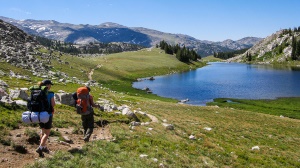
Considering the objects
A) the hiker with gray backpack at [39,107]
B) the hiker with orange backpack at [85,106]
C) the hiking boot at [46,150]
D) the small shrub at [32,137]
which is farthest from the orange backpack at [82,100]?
the hiking boot at [46,150]

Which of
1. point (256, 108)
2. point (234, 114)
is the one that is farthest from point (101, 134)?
point (256, 108)

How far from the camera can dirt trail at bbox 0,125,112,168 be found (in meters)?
14.6

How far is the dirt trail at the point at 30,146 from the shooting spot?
48.0 feet

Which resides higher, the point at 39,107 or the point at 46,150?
the point at 39,107

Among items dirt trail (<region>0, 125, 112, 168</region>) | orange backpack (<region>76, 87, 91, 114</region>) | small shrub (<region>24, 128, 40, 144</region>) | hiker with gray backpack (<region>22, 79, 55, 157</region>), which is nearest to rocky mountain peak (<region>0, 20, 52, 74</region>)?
dirt trail (<region>0, 125, 112, 168</region>)

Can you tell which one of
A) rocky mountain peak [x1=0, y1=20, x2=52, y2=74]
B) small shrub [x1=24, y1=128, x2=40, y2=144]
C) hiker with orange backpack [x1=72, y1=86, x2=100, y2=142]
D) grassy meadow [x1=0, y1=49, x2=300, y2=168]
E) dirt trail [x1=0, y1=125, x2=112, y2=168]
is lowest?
grassy meadow [x1=0, y1=49, x2=300, y2=168]

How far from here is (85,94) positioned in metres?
19.3

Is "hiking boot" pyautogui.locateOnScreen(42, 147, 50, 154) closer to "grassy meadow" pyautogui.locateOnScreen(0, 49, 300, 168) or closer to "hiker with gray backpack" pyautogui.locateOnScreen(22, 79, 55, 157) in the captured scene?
"hiker with gray backpack" pyautogui.locateOnScreen(22, 79, 55, 157)

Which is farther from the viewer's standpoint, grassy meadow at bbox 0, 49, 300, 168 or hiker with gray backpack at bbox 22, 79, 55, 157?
grassy meadow at bbox 0, 49, 300, 168

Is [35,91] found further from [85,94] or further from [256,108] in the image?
[256,108]

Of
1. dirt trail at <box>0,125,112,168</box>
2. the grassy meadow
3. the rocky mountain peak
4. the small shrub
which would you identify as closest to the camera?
dirt trail at <box>0,125,112,168</box>

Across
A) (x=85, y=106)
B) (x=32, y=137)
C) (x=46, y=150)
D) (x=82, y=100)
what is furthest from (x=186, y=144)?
(x=32, y=137)

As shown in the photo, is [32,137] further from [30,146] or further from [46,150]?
[46,150]

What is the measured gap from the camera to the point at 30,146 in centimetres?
1700
